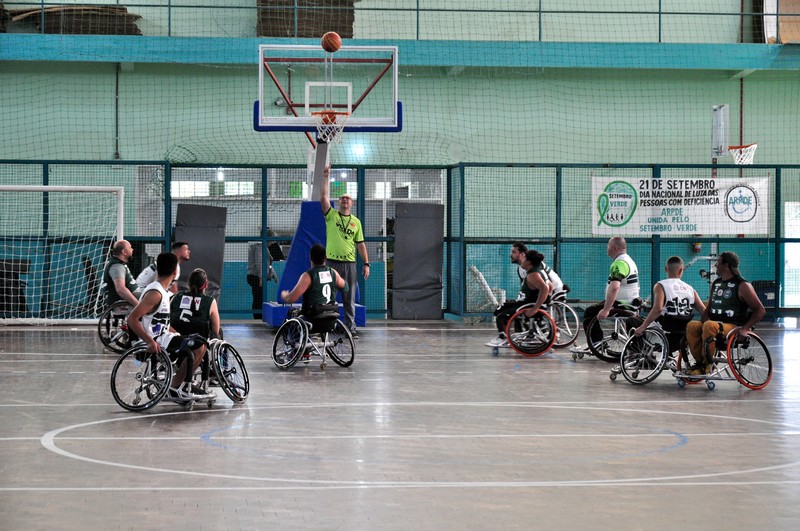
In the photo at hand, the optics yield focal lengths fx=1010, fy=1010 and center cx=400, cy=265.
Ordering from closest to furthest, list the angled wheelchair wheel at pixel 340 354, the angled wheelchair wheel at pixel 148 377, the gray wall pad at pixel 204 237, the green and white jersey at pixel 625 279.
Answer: the angled wheelchair wheel at pixel 148 377, the angled wheelchair wheel at pixel 340 354, the green and white jersey at pixel 625 279, the gray wall pad at pixel 204 237

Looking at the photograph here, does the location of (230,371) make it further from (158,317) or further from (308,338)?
(308,338)

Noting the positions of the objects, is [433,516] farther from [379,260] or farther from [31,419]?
[379,260]

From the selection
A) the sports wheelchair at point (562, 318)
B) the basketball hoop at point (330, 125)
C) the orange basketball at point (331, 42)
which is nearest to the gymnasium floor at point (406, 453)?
the sports wheelchair at point (562, 318)

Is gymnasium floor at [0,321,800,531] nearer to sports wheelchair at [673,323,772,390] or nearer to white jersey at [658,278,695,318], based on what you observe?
sports wheelchair at [673,323,772,390]

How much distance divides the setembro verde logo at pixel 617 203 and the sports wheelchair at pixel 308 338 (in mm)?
8617

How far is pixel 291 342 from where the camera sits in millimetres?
12602

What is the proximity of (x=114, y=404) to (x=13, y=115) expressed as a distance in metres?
14.8

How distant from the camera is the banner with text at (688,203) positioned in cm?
1992

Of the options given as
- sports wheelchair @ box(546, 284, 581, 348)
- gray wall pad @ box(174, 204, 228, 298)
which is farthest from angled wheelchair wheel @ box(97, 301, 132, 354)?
sports wheelchair @ box(546, 284, 581, 348)

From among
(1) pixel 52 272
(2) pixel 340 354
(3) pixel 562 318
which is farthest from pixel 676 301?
(1) pixel 52 272

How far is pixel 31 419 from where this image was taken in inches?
352

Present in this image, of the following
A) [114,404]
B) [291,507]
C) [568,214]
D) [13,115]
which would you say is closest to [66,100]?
[13,115]

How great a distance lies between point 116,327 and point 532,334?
19.4 ft

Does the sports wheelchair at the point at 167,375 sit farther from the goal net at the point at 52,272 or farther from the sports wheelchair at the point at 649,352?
the goal net at the point at 52,272
